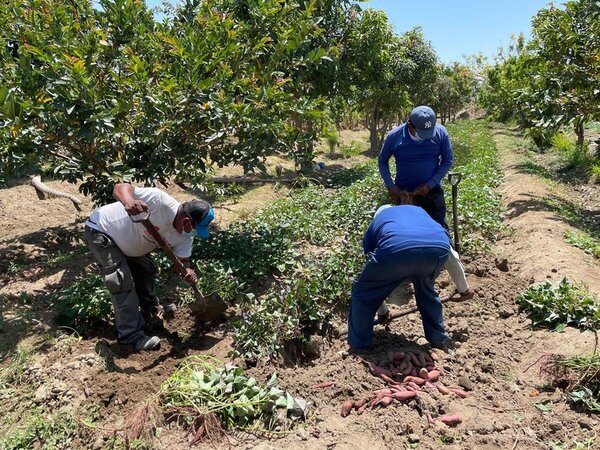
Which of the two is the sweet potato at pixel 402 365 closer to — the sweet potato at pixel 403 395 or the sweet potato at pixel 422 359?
the sweet potato at pixel 422 359

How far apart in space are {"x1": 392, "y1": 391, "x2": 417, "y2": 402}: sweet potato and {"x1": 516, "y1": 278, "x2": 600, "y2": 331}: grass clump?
1504mm

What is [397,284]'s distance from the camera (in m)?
3.41

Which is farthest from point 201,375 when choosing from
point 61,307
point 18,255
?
point 18,255

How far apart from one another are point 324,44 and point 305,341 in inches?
418

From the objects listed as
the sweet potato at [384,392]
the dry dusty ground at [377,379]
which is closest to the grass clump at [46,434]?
the dry dusty ground at [377,379]

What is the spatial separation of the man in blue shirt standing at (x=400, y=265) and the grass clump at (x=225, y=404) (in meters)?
0.85

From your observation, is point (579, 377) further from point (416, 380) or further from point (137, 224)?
point (137, 224)

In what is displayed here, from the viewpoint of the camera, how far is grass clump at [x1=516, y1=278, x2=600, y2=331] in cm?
371

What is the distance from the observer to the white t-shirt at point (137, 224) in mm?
3742

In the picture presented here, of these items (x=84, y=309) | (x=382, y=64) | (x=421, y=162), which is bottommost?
(x=84, y=309)

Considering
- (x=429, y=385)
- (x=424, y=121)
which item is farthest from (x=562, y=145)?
(x=429, y=385)

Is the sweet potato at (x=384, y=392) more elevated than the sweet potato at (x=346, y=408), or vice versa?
the sweet potato at (x=384, y=392)

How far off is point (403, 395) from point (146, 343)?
2.14 meters

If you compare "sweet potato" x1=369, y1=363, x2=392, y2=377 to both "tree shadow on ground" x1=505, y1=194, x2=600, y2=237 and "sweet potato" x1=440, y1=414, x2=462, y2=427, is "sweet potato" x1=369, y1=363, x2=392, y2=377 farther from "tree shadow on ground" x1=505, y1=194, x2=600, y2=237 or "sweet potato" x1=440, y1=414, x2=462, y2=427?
"tree shadow on ground" x1=505, y1=194, x2=600, y2=237
